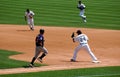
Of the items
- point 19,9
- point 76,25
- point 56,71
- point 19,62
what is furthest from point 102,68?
point 19,9

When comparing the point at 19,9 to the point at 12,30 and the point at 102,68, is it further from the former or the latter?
the point at 102,68

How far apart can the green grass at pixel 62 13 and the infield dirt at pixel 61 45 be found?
3384 mm

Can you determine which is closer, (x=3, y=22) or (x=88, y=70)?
(x=88, y=70)

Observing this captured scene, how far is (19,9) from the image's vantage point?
45219mm

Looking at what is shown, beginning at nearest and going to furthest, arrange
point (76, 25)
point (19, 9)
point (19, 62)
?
1. point (19, 62)
2. point (76, 25)
3. point (19, 9)

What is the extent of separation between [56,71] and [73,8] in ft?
104

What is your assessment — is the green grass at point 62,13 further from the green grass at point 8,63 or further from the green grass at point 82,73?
the green grass at point 82,73

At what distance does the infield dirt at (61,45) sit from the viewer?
19625 mm

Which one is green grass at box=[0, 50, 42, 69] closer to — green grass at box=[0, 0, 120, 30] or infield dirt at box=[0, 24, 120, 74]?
infield dirt at box=[0, 24, 120, 74]

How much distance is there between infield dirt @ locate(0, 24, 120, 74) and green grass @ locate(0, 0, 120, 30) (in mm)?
3384

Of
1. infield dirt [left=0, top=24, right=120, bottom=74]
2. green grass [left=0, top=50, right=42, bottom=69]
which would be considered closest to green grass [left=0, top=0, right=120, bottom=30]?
infield dirt [left=0, top=24, right=120, bottom=74]


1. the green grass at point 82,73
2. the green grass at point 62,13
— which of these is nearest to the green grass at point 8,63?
the green grass at point 82,73

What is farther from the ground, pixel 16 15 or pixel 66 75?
pixel 66 75

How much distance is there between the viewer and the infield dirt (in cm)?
1962
